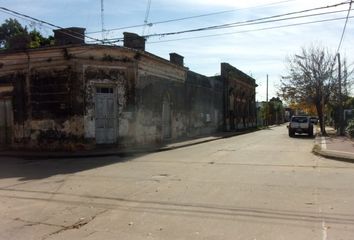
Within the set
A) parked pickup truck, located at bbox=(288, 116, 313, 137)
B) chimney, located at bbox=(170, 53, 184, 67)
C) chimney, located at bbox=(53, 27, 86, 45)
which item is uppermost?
chimney, located at bbox=(53, 27, 86, 45)

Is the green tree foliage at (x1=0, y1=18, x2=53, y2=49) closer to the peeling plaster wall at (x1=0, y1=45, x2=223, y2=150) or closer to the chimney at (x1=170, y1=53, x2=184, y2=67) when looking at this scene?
the peeling plaster wall at (x1=0, y1=45, x2=223, y2=150)

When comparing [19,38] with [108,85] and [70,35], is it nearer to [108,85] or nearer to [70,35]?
[70,35]

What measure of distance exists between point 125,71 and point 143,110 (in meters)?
2.48

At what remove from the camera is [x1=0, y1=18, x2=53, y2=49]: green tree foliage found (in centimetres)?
2340

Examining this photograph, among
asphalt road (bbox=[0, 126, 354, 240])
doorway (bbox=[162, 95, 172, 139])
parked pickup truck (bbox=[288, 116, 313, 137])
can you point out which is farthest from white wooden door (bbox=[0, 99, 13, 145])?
parked pickup truck (bbox=[288, 116, 313, 137])

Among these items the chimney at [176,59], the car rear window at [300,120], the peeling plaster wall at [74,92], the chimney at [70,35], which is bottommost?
the car rear window at [300,120]

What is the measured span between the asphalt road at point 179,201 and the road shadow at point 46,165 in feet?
0.20

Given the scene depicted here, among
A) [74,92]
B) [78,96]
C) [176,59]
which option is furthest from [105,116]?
[176,59]

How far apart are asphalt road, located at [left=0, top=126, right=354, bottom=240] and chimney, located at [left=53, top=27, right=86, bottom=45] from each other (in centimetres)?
870

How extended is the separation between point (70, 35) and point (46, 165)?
8349 millimetres

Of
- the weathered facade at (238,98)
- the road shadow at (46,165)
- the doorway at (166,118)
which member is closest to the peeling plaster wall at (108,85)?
the road shadow at (46,165)

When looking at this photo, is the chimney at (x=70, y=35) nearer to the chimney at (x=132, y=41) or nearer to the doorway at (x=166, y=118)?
the chimney at (x=132, y=41)

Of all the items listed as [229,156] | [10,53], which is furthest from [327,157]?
[10,53]

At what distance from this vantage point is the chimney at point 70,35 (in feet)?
75.2
